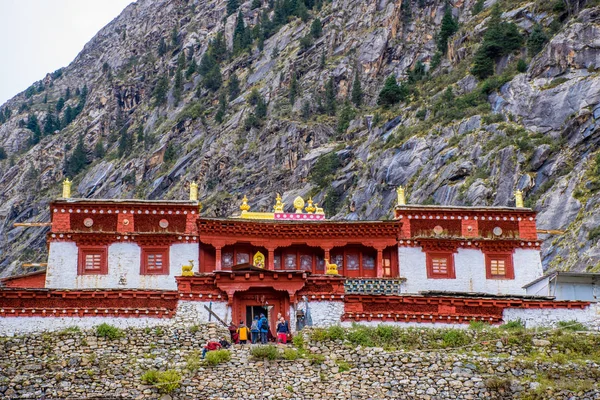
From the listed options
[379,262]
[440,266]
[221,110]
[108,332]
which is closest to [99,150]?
[221,110]

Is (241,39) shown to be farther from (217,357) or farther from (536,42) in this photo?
(217,357)

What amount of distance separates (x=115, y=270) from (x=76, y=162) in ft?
384

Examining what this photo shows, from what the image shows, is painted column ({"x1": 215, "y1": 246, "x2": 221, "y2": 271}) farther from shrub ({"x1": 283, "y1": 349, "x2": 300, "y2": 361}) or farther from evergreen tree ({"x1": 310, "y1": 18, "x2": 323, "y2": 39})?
evergreen tree ({"x1": 310, "y1": 18, "x2": 323, "y2": 39})

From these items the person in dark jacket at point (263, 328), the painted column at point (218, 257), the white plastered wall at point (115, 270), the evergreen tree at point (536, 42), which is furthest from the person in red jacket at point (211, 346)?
the evergreen tree at point (536, 42)

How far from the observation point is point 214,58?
16262 cm

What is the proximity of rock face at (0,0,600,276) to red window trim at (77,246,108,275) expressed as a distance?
109 ft

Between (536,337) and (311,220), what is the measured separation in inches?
653

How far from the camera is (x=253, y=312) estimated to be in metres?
40.6

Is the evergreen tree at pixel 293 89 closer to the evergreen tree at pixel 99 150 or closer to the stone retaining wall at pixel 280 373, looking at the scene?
the evergreen tree at pixel 99 150

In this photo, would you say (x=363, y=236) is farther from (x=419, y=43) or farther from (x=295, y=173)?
(x=419, y=43)

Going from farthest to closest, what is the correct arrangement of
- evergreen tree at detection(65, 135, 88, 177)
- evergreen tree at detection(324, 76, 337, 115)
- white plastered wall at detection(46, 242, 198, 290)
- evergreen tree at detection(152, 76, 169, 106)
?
1. evergreen tree at detection(152, 76, 169, 106)
2. evergreen tree at detection(65, 135, 88, 177)
3. evergreen tree at detection(324, 76, 337, 115)
4. white plastered wall at detection(46, 242, 198, 290)

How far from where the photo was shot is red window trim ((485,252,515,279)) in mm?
48875

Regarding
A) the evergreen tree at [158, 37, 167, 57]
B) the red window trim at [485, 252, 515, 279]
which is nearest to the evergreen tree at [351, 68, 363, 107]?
the evergreen tree at [158, 37, 167, 57]

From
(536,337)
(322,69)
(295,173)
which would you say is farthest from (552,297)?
(322,69)
